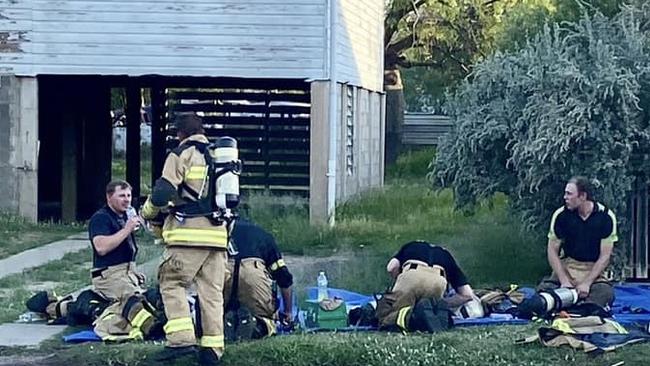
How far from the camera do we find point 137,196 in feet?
78.6

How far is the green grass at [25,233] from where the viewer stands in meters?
17.0

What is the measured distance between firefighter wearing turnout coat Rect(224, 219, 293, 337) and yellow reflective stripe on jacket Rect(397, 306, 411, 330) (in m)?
0.89

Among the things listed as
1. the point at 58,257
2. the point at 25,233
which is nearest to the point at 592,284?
the point at 58,257

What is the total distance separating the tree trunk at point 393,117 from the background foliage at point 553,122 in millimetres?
26389

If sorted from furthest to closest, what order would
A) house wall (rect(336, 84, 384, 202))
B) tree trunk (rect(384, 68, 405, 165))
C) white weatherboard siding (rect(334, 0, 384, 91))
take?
tree trunk (rect(384, 68, 405, 165))
house wall (rect(336, 84, 384, 202))
white weatherboard siding (rect(334, 0, 384, 91))

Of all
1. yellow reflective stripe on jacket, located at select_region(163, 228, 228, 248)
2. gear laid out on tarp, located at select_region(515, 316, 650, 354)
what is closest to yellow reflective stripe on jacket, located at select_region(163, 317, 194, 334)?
yellow reflective stripe on jacket, located at select_region(163, 228, 228, 248)

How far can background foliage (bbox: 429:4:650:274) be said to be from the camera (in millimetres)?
12445

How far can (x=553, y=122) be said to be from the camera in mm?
12484

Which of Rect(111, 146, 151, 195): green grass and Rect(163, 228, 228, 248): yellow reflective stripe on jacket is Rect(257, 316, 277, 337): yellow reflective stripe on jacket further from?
Rect(111, 146, 151, 195): green grass

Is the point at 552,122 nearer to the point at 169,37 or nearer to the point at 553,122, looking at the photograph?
the point at 553,122

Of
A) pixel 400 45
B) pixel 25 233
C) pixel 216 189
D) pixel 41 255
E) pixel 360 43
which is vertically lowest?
pixel 41 255

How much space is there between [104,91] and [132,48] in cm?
565

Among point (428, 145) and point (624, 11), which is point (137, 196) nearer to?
point (624, 11)

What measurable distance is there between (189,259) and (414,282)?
6.68 ft
